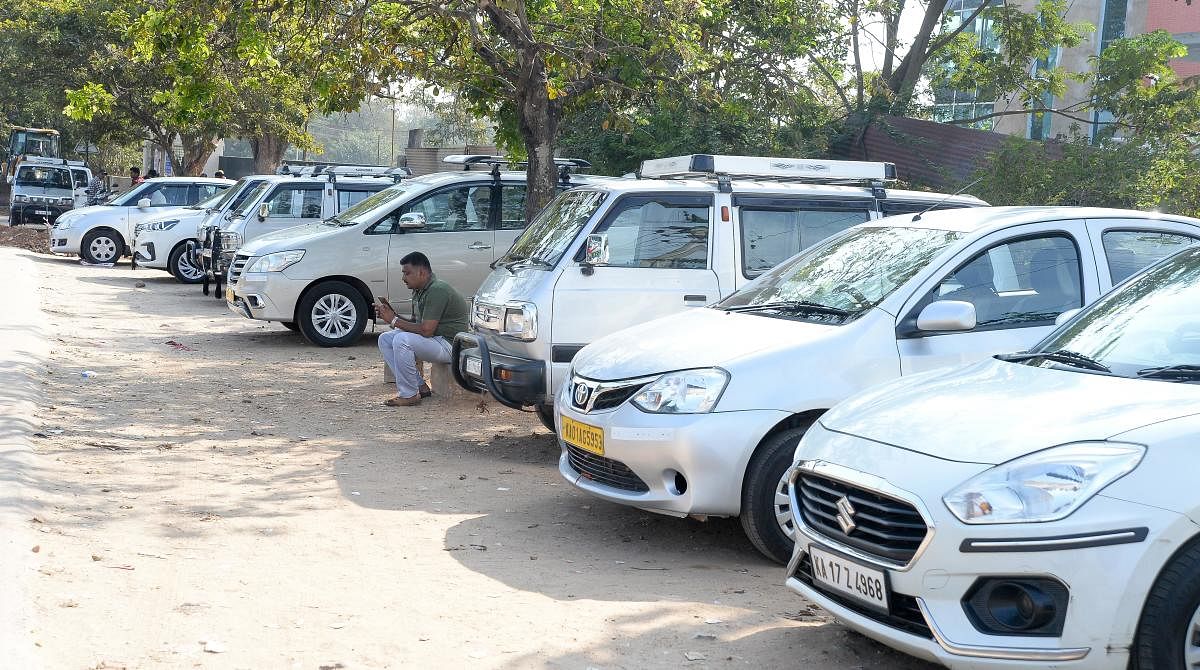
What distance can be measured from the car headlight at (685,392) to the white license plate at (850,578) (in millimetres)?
1396

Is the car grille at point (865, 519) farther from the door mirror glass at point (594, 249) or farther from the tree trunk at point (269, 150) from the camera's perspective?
the tree trunk at point (269, 150)

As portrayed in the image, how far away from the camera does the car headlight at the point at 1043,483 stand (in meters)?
3.68

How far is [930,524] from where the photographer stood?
12.7 ft

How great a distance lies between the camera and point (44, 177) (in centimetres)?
3212

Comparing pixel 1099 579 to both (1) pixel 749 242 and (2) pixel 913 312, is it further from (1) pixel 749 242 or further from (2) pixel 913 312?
(1) pixel 749 242

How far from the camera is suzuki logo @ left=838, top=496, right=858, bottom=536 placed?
4238 millimetres

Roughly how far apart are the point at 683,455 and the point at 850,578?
1.60 meters

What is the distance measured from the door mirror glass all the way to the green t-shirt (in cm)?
236

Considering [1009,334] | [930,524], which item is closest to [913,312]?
[1009,334]

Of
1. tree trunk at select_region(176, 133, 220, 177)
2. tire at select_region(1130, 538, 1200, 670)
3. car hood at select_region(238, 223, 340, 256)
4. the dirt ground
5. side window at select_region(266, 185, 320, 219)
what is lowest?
the dirt ground

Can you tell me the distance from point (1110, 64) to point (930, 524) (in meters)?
15.2

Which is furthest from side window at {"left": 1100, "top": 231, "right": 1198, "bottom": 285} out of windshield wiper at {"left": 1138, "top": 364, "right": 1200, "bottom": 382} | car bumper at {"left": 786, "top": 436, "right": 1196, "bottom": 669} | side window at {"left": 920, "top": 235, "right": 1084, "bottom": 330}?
car bumper at {"left": 786, "top": 436, "right": 1196, "bottom": 669}

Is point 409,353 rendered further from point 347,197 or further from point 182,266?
point 182,266

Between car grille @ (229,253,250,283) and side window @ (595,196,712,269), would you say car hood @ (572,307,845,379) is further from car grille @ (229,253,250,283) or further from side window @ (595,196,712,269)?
car grille @ (229,253,250,283)
